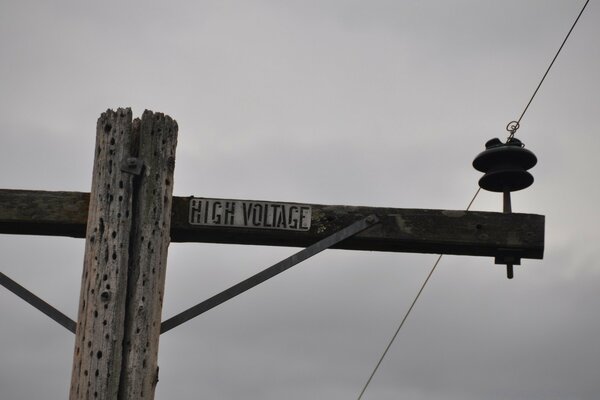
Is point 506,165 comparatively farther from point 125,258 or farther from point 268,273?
point 125,258

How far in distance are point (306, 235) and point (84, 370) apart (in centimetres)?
151

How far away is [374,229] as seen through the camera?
16.6 feet

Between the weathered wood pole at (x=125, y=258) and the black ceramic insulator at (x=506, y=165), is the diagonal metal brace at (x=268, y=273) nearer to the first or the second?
the weathered wood pole at (x=125, y=258)

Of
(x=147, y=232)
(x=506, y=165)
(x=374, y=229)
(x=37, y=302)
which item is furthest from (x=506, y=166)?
(x=37, y=302)

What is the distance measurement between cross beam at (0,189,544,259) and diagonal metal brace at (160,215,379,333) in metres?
0.06

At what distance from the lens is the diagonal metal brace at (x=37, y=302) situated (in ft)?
15.0

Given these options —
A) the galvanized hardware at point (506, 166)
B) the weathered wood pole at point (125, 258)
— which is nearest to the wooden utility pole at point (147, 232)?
the weathered wood pole at point (125, 258)

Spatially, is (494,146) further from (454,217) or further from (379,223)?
(379,223)

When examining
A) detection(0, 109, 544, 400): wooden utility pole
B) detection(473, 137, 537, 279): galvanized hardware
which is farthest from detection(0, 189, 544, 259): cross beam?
detection(473, 137, 537, 279): galvanized hardware

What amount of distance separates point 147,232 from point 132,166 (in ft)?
1.19

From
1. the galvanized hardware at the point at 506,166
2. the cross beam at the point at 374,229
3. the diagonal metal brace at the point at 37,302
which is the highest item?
the galvanized hardware at the point at 506,166

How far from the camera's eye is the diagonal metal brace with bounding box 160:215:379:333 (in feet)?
15.2

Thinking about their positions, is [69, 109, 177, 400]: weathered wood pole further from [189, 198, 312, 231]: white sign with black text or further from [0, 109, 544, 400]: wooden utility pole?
[189, 198, 312, 231]: white sign with black text

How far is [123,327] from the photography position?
14.2 feet
